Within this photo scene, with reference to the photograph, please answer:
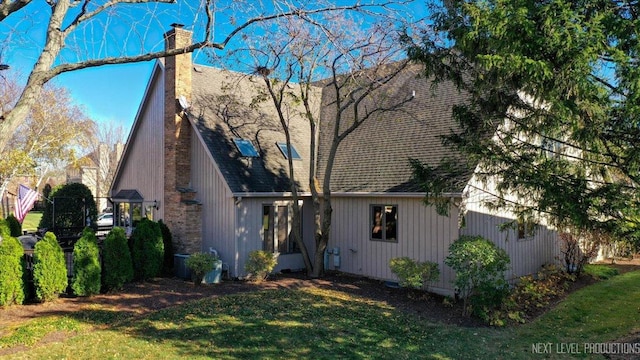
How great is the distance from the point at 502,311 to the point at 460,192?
117 inches

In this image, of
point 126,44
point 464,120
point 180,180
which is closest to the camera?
point 126,44

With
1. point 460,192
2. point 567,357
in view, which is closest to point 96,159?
point 460,192

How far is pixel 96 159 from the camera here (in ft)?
130

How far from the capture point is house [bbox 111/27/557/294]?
42.5 ft

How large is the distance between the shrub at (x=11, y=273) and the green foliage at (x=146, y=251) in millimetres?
2934

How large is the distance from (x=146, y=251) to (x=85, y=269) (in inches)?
83.7

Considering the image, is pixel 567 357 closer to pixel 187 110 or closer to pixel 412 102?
pixel 412 102

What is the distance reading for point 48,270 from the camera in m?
10.5

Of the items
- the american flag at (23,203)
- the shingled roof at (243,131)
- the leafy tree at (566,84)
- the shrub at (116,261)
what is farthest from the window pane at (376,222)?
the american flag at (23,203)

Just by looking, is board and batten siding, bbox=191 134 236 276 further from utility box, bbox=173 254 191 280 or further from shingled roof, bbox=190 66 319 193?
utility box, bbox=173 254 191 280

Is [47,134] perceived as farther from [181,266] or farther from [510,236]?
[510,236]

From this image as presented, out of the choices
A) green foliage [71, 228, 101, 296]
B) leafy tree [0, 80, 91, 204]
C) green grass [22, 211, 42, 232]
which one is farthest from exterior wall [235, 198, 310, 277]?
green grass [22, 211, 42, 232]

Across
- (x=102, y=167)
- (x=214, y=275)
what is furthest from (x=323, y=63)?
(x=102, y=167)

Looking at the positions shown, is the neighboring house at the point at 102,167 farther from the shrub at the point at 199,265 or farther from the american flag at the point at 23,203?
the shrub at the point at 199,265
